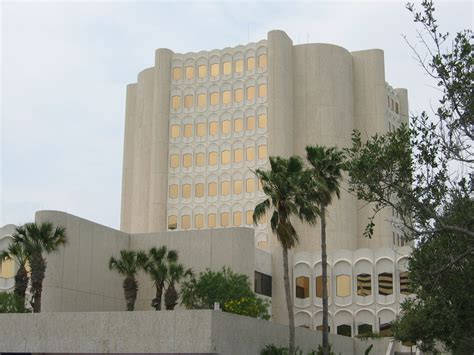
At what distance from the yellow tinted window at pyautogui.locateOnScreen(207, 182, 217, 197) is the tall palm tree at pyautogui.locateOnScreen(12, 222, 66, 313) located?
3698 cm

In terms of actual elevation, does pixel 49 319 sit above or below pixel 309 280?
below

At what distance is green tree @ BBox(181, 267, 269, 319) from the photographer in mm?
47250

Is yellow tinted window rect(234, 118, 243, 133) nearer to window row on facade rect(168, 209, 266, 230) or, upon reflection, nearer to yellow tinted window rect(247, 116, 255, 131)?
yellow tinted window rect(247, 116, 255, 131)

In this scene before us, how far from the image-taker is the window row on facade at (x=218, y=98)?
3059 inches

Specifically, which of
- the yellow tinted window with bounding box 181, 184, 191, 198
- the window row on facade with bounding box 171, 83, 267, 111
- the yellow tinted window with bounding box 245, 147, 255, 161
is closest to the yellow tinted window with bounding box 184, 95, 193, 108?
the window row on facade with bounding box 171, 83, 267, 111

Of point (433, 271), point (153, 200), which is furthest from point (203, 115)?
point (433, 271)

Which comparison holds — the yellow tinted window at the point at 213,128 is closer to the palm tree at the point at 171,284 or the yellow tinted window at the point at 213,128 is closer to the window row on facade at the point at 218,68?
the window row on facade at the point at 218,68

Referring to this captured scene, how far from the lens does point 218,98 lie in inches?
3135

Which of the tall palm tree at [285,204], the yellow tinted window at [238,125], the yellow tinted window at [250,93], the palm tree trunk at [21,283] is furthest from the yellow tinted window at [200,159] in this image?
the tall palm tree at [285,204]

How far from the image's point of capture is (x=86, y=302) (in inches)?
2024

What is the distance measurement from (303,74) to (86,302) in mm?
36666

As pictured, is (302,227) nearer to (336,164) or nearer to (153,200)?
(153,200)

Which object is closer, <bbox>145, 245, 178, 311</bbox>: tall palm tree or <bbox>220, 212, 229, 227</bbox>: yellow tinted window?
<bbox>145, 245, 178, 311</bbox>: tall palm tree

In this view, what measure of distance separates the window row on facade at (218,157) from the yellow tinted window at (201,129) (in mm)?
1958
